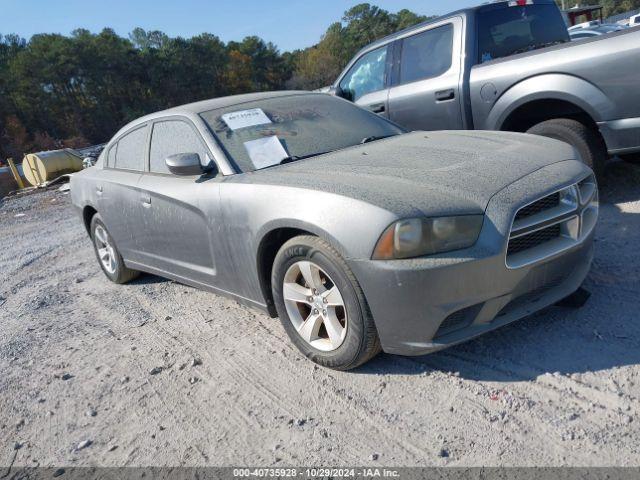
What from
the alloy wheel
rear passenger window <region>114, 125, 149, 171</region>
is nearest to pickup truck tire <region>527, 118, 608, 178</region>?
the alloy wheel

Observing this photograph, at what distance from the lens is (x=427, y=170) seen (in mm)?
2967

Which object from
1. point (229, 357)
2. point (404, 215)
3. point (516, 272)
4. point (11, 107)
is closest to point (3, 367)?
point (229, 357)

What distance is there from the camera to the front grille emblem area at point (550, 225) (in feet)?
8.62

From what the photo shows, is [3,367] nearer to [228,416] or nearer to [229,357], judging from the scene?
[229,357]

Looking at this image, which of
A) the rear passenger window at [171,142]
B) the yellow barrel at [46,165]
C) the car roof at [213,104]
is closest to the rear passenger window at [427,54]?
the car roof at [213,104]

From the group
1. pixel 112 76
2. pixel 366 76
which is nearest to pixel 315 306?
pixel 366 76

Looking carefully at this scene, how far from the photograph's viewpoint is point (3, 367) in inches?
153

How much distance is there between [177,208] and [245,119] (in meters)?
0.77

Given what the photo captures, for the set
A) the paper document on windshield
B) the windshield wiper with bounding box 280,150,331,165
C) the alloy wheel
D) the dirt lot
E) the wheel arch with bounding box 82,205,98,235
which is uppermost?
the paper document on windshield

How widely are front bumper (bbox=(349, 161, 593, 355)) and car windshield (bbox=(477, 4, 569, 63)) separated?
3.18m

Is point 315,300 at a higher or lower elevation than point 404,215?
lower

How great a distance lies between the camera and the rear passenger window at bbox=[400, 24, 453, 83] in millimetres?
5586

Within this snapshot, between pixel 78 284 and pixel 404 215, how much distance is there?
4326 mm

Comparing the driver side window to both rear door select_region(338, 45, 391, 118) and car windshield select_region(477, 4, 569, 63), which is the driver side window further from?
car windshield select_region(477, 4, 569, 63)
